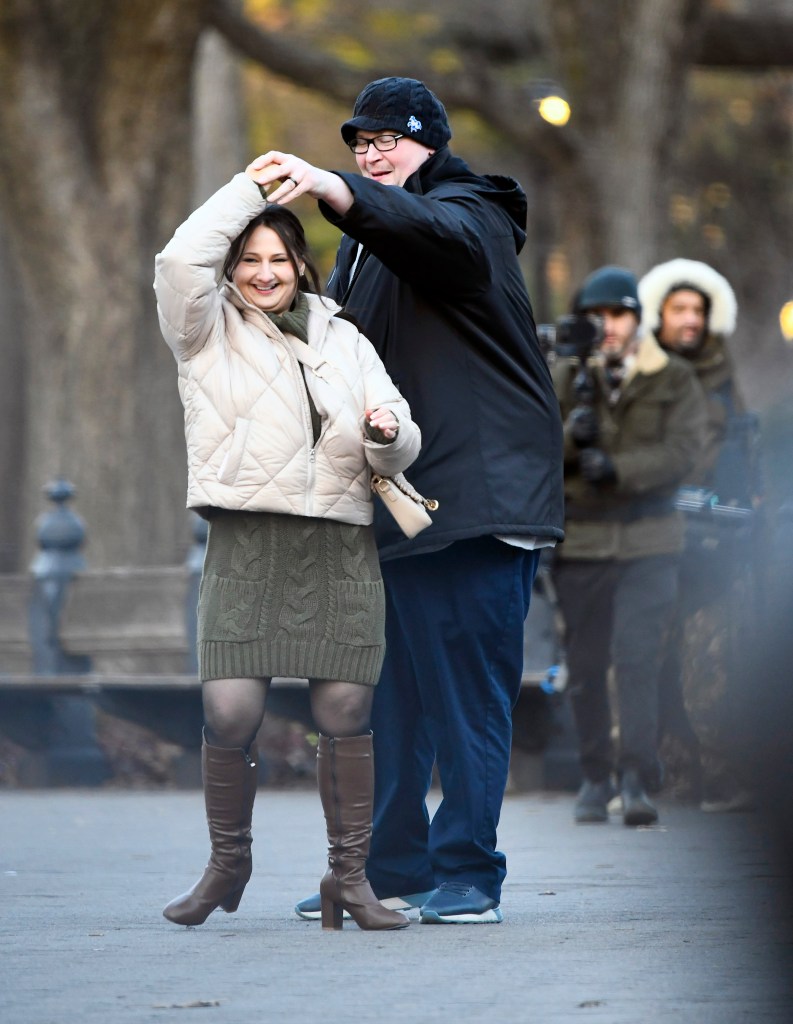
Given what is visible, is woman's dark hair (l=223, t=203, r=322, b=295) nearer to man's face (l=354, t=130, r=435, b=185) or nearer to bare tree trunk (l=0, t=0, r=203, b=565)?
man's face (l=354, t=130, r=435, b=185)

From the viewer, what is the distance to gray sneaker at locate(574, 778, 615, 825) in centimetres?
891

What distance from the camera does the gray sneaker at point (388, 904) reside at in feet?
19.3

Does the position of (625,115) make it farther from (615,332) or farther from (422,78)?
(615,332)

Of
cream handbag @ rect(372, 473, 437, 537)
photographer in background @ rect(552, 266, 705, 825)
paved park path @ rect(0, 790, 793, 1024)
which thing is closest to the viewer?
paved park path @ rect(0, 790, 793, 1024)

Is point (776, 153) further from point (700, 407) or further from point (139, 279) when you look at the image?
point (700, 407)

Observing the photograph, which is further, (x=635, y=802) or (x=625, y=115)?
(x=625, y=115)

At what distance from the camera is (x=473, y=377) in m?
5.75

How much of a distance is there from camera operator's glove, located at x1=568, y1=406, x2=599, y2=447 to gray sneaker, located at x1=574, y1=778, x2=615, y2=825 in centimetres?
129

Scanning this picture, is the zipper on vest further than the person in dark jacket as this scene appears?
No

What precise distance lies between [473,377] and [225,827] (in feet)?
4.06

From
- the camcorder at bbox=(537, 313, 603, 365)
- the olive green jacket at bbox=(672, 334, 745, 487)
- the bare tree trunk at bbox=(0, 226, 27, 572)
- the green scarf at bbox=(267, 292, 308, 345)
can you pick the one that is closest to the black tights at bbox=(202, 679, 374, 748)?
the green scarf at bbox=(267, 292, 308, 345)

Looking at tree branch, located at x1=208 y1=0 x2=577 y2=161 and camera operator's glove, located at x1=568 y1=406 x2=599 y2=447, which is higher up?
tree branch, located at x1=208 y1=0 x2=577 y2=161

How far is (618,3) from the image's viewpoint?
17.5 meters

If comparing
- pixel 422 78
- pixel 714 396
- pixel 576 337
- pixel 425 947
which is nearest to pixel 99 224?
pixel 422 78
